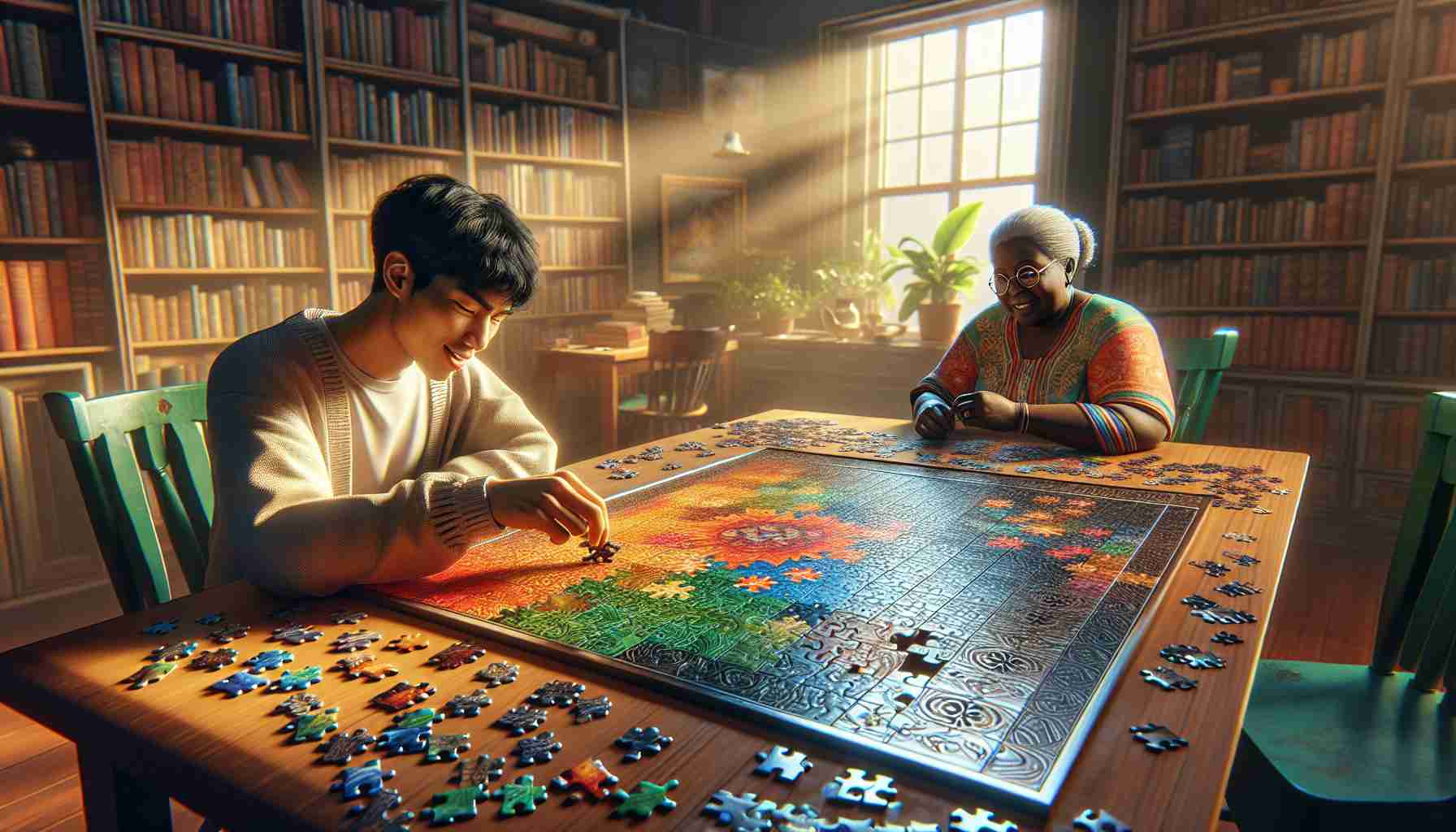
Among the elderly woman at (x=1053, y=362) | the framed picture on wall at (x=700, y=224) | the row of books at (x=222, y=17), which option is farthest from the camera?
the framed picture on wall at (x=700, y=224)

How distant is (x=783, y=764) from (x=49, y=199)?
4.04 meters

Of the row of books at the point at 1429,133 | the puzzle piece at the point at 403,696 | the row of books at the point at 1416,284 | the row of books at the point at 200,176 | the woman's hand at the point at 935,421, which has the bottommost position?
the puzzle piece at the point at 403,696

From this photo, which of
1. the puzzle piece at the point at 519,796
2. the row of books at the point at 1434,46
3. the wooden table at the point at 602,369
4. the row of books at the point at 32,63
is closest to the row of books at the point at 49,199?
the row of books at the point at 32,63

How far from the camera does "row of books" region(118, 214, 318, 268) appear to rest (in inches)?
148

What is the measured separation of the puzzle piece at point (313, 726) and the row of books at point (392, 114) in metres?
4.14

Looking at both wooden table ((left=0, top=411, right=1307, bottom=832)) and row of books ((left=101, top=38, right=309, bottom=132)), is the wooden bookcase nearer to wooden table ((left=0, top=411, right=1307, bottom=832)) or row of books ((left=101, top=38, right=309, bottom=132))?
wooden table ((left=0, top=411, right=1307, bottom=832))

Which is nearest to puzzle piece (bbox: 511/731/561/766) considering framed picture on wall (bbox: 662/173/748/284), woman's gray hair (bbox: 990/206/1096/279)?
woman's gray hair (bbox: 990/206/1096/279)

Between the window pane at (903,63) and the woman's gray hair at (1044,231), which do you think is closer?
the woman's gray hair at (1044,231)

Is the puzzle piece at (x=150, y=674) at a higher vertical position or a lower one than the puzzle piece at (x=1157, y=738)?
lower

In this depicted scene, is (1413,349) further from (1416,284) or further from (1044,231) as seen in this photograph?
(1044,231)

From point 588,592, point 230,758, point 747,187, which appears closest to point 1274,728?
point 588,592

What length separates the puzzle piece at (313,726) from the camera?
799 mm

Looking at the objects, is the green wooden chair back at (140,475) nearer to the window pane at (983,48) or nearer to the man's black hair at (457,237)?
the man's black hair at (457,237)

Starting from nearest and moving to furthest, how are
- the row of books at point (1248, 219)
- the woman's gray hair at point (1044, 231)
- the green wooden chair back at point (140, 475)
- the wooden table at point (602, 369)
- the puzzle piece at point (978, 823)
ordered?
the puzzle piece at point (978, 823)
the green wooden chair back at point (140, 475)
the woman's gray hair at point (1044, 231)
the row of books at point (1248, 219)
the wooden table at point (602, 369)
